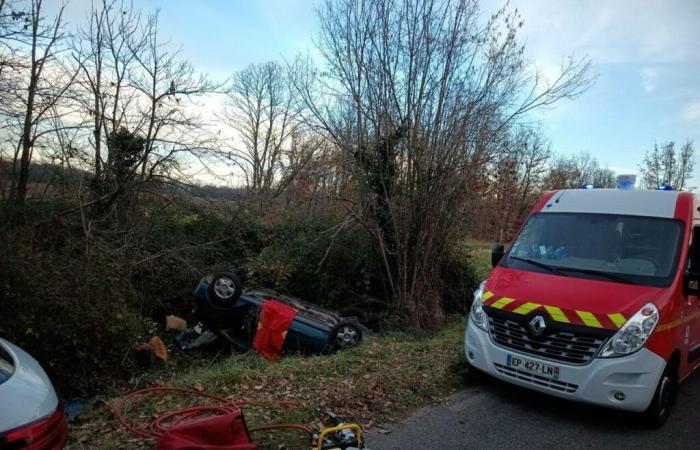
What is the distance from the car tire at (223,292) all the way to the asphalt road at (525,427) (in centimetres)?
456

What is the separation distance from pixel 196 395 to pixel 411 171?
255 inches

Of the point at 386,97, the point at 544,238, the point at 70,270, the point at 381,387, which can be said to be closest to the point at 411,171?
the point at 386,97

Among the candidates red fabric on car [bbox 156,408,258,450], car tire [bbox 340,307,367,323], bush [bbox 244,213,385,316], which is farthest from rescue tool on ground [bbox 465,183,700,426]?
bush [bbox 244,213,385,316]

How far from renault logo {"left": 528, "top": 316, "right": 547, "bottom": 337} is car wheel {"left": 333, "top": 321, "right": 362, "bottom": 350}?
11.9ft

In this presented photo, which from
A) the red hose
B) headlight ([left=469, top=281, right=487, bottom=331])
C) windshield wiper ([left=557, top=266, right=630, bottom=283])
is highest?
windshield wiper ([left=557, top=266, right=630, bottom=283])

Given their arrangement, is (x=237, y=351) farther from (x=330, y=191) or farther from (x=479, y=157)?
(x=479, y=157)

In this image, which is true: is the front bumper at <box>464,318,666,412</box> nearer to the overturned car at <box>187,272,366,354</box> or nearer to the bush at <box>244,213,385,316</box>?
the overturned car at <box>187,272,366,354</box>

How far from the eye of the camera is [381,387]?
517 cm

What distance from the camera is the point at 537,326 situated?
4.65 meters

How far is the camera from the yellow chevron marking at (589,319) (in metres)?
4.44

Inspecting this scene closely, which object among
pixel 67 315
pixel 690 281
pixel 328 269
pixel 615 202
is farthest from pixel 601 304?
pixel 328 269

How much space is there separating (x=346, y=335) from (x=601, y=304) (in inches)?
168

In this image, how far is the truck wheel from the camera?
457cm

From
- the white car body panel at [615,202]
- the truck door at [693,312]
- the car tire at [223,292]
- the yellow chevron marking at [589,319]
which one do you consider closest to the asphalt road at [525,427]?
the truck door at [693,312]
